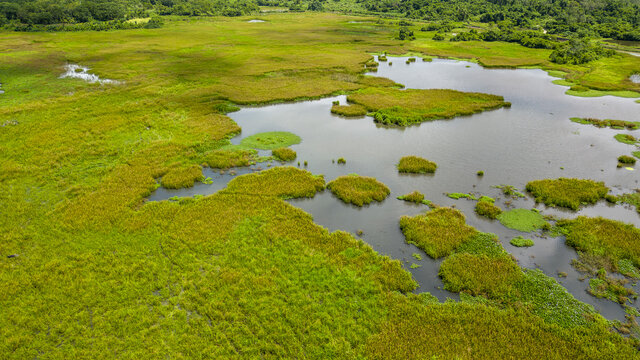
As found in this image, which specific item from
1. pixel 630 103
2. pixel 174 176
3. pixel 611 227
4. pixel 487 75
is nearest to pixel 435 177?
pixel 611 227

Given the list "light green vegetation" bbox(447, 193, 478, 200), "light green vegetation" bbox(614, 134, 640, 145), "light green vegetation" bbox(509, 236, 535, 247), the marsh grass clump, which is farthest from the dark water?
the marsh grass clump

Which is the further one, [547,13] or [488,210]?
[547,13]

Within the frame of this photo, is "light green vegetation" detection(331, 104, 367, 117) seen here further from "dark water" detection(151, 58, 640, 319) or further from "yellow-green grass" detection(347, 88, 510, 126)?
"dark water" detection(151, 58, 640, 319)

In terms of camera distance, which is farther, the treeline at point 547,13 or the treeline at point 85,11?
the treeline at point 85,11

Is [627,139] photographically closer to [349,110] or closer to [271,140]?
[349,110]

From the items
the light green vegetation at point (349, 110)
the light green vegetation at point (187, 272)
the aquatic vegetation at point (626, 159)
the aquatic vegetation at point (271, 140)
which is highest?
the light green vegetation at point (349, 110)

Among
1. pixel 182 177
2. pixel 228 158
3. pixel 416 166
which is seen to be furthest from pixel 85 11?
pixel 416 166

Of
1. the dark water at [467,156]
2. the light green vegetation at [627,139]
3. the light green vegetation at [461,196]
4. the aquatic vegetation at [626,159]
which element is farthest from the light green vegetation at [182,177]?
the light green vegetation at [627,139]

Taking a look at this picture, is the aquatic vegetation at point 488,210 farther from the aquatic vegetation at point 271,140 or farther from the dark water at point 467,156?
the aquatic vegetation at point 271,140
